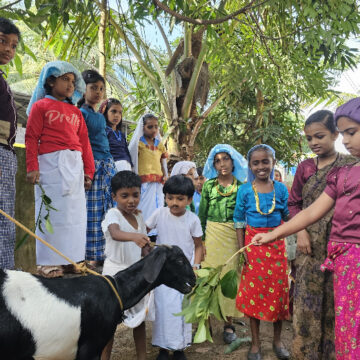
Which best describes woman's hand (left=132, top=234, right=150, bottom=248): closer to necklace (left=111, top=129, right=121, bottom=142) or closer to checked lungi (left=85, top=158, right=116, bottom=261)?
checked lungi (left=85, top=158, right=116, bottom=261)

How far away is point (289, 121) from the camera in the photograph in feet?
32.5

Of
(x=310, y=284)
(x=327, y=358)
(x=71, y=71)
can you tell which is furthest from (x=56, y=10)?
(x=327, y=358)

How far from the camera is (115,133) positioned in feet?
15.2

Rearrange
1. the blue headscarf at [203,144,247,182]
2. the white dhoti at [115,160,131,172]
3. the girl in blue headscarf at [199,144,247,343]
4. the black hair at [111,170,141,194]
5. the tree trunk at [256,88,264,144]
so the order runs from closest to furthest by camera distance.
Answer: the black hair at [111,170,141,194], the girl in blue headscarf at [199,144,247,343], the blue headscarf at [203,144,247,182], the white dhoti at [115,160,131,172], the tree trunk at [256,88,264,144]

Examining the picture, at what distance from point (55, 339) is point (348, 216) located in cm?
170

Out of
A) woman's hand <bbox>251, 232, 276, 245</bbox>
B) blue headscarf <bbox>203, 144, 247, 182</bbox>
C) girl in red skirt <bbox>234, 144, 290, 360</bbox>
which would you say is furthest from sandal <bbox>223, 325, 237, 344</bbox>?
woman's hand <bbox>251, 232, 276, 245</bbox>

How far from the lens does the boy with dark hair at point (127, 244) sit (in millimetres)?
3012

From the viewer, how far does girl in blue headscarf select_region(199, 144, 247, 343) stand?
4.07 meters

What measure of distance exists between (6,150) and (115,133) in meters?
1.86

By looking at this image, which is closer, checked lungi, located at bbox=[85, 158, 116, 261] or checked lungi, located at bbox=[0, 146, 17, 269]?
checked lungi, located at bbox=[0, 146, 17, 269]

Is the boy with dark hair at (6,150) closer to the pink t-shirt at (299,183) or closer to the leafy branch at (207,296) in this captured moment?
the leafy branch at (207,296)

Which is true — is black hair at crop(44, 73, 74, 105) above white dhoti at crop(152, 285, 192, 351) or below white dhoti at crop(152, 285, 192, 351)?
above

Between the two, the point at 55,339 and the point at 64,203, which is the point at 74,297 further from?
the point at 64,203

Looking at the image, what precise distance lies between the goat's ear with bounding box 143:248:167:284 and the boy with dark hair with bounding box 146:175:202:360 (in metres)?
0.92
